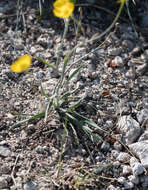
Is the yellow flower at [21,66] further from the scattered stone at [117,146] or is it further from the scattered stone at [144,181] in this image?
the scattered stone at [144,181]

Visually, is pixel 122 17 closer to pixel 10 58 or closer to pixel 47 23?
pixel 47 23

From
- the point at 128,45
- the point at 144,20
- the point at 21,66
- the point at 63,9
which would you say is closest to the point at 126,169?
the point at 21,66

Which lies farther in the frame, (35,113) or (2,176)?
(35,113)

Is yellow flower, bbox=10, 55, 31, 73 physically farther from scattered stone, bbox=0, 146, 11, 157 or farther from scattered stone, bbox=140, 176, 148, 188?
scattered stone, bbox=140, 176, 148, 188

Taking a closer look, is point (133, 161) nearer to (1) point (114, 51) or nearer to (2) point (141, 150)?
(2) point (141, 150)

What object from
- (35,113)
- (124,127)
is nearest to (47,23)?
(35,113)

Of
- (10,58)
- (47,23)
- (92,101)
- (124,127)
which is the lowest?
(124,127)

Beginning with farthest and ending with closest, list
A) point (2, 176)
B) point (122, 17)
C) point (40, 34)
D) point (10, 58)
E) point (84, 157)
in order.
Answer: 1. point (122, 17)
2. point (40, 34)
3. point (10, 58)
4. point (84, 157)
5. point (2, 176)
